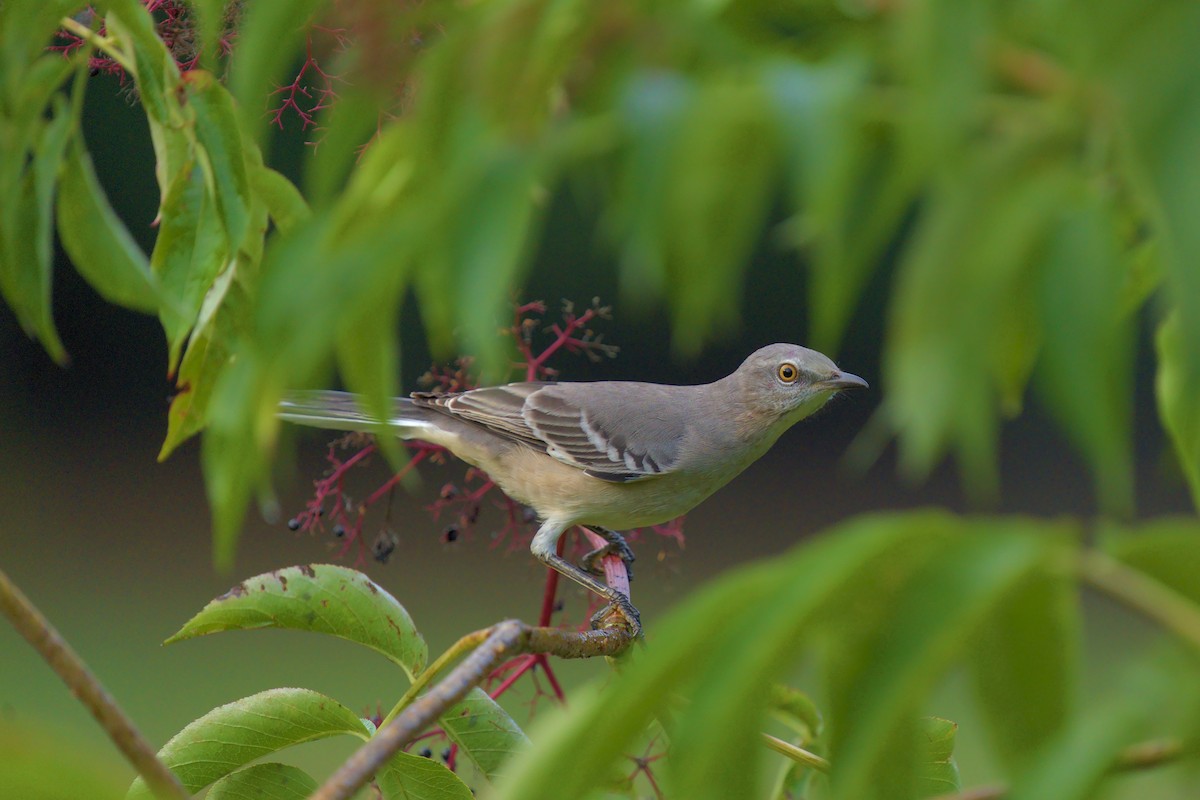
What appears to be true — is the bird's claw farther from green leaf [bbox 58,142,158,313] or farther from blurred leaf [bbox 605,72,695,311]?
blurred leaf [bbox 605,72,695,311]

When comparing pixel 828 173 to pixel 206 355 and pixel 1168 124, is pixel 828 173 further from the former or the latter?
pixel 206 355

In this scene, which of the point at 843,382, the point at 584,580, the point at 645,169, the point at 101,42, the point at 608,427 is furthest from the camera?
the point at 608,427

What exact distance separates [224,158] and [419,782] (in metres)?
0.70

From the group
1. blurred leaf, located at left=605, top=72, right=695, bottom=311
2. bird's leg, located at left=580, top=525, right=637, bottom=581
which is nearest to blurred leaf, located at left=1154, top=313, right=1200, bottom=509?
blurred leaf, located at left=605, top=72, right=695, bottom=311

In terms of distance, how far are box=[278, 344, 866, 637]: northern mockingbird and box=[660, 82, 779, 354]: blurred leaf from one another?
1909mm

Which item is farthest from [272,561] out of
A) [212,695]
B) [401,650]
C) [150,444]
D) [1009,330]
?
[1009,330]

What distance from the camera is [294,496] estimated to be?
791 centimetres

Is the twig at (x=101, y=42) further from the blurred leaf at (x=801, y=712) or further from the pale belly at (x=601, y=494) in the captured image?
the pale belly at (x=601, y=494)

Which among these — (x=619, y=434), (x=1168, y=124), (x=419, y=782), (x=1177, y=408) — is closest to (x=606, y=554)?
(x=619, y=434)

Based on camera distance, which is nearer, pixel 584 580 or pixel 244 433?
pixel 244 433

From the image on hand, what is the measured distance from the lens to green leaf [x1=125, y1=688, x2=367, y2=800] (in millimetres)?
1365

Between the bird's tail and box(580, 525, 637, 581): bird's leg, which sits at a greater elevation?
the bird's tail

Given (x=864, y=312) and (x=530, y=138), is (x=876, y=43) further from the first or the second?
(x=864, y=312)

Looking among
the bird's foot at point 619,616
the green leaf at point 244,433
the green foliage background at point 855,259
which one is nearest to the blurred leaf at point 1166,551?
the green foliage background at point 855,259
